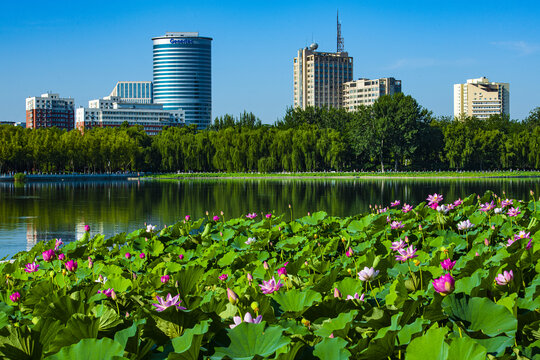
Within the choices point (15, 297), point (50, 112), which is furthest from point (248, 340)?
point (50, 112)

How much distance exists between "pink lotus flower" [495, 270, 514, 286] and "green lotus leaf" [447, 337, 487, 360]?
41.6 inches

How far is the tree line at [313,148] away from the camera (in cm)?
6869

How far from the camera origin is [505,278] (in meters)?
2.83

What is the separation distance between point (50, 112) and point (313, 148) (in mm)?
107178

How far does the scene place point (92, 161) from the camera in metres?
76.7

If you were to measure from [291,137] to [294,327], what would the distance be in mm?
69519

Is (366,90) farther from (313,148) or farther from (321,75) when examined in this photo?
(313,148)

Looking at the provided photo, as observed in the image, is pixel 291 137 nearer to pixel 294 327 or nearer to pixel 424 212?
pixel 424 212

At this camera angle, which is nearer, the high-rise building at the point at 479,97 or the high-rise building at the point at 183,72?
the high-rise building at the point at 183,72

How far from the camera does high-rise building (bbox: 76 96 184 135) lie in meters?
142

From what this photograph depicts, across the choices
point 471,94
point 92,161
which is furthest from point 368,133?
point 471,94

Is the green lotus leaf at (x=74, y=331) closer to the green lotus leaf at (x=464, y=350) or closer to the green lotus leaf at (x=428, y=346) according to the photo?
the green lotus leaf at (x=428, y=346)

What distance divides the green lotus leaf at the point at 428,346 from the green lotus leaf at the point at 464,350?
0.13 ft

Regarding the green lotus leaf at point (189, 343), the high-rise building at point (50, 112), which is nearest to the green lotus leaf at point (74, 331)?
the green lotus leaf at point (189, 343)
